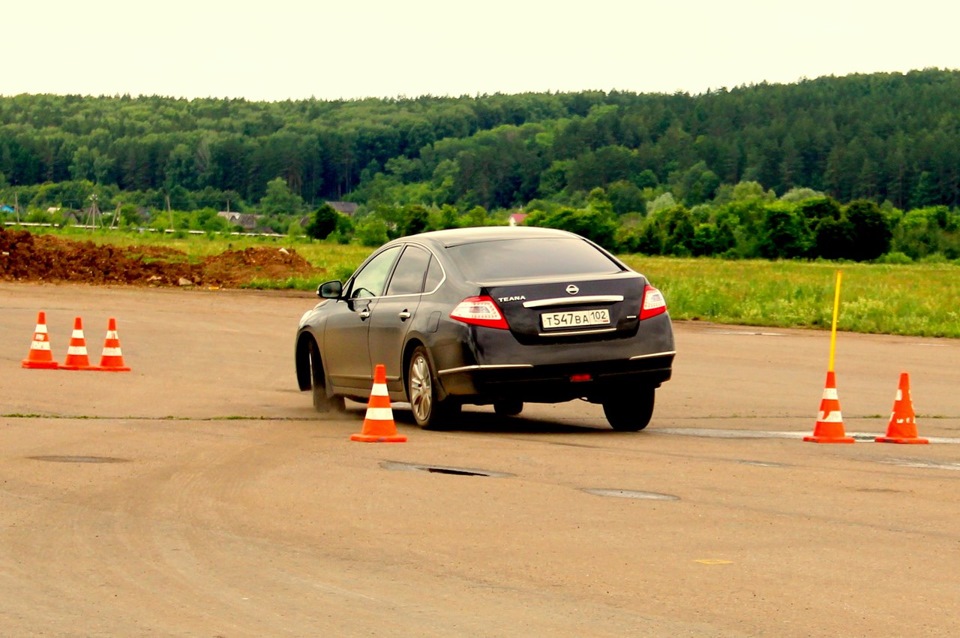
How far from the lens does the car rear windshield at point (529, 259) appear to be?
43.7ft

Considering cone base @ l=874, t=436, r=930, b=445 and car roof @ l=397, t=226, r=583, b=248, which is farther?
car roof @ l=397, t=226, r=583, b=248

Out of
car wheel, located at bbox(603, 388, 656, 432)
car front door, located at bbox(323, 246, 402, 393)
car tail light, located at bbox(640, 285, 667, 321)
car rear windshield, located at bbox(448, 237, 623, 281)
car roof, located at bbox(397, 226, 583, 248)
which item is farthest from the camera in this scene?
car front door, located at bbox(323, 246, 402, 393)

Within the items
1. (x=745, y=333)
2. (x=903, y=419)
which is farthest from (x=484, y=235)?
(x=745, y=333)

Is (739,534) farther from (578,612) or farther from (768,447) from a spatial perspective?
(768,447)

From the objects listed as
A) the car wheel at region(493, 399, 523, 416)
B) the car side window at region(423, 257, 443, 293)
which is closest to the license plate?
the car side window at region(423, 257, 443, 293)

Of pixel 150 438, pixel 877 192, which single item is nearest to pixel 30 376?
pixel 150 438

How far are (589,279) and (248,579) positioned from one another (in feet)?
21.2

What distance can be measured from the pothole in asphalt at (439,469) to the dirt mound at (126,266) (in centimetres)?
3196

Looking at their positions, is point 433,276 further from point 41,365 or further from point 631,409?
point 41,365

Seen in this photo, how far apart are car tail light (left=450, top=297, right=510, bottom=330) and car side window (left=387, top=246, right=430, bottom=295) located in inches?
36.9

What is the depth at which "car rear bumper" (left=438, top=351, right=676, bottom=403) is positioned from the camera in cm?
1271

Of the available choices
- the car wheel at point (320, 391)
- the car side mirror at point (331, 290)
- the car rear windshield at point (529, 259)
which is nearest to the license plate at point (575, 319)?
the car rear windshield at point (529, 259)

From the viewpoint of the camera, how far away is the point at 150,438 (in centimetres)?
1238

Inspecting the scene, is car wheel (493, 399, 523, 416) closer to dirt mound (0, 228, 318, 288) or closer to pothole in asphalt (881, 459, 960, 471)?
pothole in asphalt (881, 459, 960, 471)
